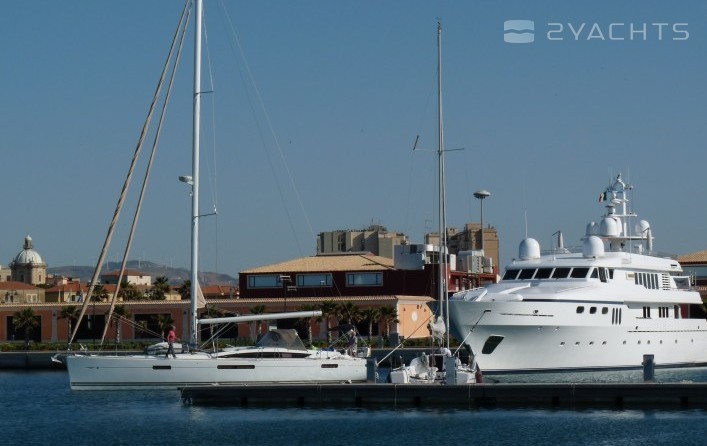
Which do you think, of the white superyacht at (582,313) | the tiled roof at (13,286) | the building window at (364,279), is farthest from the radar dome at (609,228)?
the tiled roof at (13,286)

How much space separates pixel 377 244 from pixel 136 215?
3135 inches

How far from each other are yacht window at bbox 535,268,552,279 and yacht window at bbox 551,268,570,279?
263 mm

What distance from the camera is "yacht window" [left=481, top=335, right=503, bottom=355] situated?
56906mm

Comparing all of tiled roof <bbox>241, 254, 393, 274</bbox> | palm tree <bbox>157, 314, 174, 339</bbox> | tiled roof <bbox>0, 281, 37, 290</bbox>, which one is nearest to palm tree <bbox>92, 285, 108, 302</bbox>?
palm tree <bbox>157, 314, 174, 339</bbox>

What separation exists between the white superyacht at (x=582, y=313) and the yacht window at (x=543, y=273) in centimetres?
5

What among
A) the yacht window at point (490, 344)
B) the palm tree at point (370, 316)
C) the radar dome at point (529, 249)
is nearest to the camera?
the yacht window at point (490, 344)

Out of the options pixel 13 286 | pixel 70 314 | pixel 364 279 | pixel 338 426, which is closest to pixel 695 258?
pixel 364 279

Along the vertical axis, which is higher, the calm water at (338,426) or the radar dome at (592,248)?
the radar dome at (592,248)

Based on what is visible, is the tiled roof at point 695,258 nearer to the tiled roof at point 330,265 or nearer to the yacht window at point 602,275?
the tiled roof at point 330,265

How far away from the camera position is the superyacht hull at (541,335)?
186 ft

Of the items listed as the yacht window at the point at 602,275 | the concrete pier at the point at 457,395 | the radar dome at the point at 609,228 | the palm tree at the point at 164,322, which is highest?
the radar dome at the point at 609,228

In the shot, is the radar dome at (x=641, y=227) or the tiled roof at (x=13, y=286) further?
the tiled roof at (x=13, y=286)

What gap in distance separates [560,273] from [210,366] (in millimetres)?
18169

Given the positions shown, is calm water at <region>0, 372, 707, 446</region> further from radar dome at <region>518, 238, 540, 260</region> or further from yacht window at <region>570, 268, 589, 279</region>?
radar dome at <region>518, 238, 540, 260</region>
